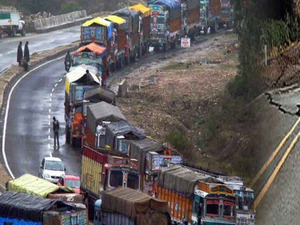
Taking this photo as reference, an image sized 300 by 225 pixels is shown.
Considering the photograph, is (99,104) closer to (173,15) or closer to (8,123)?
(8,123)

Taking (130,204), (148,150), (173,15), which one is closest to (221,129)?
(148,150)

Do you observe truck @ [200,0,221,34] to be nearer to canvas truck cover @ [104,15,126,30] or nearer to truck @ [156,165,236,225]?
canvas truck cover @ [104,15,126,30]

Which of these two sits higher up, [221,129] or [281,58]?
[281,58]

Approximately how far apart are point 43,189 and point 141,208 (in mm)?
4651

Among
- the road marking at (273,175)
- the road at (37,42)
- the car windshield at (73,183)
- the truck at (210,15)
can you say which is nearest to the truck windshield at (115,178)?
the car windshield at (73,183)

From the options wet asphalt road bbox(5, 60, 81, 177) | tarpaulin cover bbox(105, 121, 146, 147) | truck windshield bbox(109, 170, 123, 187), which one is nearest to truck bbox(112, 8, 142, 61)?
wet asphalt road bbox(5, 60, 81, 177)

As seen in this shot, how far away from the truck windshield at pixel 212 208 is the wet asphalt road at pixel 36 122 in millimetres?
12795

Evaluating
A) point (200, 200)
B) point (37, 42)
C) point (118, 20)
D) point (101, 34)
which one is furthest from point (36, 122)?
point (37, 42)

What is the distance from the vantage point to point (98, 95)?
170ft

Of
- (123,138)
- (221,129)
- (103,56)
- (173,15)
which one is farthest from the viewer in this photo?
(173,15)

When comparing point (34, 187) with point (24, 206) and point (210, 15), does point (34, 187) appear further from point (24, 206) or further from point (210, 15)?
point (210, 15)

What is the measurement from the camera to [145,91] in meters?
66.7

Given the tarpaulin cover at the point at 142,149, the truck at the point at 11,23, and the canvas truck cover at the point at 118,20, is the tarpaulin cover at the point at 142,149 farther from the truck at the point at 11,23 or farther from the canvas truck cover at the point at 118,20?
the truck at the point at 11,23

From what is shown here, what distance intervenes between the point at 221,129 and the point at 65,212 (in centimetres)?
1966
